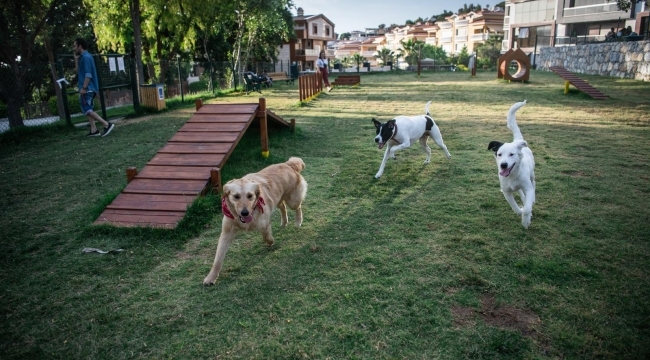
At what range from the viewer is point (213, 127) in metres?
6.77

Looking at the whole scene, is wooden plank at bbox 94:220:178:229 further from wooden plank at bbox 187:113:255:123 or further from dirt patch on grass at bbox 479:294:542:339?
dirt patch on grass at bbox 479:294:542:339

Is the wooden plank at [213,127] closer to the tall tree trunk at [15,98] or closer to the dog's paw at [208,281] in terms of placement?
the dog's paw at [208,281]

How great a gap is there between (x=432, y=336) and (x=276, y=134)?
6839 millimetres

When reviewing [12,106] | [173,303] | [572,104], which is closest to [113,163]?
[173,303]

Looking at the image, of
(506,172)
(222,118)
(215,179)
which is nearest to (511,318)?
(506,172)

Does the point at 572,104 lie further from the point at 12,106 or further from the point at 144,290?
the point at 12,106

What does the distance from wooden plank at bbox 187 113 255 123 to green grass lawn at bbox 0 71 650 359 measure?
0.71 m

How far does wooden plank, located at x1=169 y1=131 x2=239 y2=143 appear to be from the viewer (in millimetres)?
6268

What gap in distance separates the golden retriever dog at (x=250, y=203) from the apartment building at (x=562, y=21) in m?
33.8

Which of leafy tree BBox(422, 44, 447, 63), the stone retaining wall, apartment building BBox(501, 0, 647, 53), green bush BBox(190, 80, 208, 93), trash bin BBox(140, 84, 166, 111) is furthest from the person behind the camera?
leafy tree BBox(422, 44, 447, 63)

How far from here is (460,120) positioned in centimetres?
1154

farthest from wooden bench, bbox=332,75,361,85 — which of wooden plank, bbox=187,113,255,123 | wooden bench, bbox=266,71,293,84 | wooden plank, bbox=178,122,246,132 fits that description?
wooden plank, bbox=178,122,246,132

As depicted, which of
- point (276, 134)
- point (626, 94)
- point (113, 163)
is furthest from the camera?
point (626, 94)

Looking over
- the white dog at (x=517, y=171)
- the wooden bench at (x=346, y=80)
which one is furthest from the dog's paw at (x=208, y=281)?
the wooden bench at (x=346, y=80)
